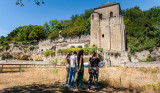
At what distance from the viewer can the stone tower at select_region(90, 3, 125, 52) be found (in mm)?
27359

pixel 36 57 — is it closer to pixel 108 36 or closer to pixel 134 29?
pixel 108 36

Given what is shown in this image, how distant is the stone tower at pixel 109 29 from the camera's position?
89.8ft

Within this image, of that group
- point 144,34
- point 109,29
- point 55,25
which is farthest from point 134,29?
point 55,25

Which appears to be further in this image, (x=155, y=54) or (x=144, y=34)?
(x=144, y=34)

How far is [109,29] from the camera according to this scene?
28.4m

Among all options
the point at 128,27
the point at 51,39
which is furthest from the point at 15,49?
the point at 128,27

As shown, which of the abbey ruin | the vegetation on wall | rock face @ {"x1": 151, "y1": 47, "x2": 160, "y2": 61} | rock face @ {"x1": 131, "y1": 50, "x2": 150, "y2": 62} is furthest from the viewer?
the vegetation on wall

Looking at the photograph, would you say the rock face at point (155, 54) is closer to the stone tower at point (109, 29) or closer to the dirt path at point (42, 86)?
the stone tower at point (109, 29)

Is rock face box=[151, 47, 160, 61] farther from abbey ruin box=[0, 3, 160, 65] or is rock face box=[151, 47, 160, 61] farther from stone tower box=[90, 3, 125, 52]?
stone tower box=[90, 3, 125, 52]

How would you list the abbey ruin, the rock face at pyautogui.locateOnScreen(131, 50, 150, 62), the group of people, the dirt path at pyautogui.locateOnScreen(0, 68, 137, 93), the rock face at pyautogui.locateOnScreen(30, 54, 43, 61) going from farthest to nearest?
the rock face at pyautogui.locateOnScreen(30, 54, 43, 61)
the abbey ruin
the rock face at pyautogui.locateOnScreen(131, 50, 150, 62)
the group of people
the dirt path at pyautogui.locateOnScreen(0, 68, 137, 93)

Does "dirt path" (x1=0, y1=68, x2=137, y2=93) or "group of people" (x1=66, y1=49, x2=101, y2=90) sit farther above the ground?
"group of people" (x1=66, y1=49, x2=101, y2=90)

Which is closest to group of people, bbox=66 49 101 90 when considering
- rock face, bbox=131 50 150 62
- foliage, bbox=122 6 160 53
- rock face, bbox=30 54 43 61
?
rock face, bbox=131 50 150 62

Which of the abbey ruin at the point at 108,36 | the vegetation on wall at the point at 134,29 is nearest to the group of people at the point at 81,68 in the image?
the vegetation on wall at the point at 134,29

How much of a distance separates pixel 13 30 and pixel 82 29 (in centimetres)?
5092
